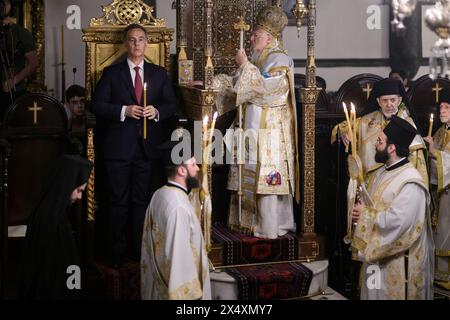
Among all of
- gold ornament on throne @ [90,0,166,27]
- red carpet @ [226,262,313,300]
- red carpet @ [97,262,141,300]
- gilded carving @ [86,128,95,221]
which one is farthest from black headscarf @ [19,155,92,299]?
gold ornament on throne @ [90,0,166,27]

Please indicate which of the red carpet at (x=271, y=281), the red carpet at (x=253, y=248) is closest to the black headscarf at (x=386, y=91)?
the red carpet at (x=253, y=248)

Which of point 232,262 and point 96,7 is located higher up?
point 96,7

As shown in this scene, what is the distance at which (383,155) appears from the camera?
862 cm

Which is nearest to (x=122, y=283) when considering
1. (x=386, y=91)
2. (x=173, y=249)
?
(x=173, y=249)

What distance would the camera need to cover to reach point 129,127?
9438 mm

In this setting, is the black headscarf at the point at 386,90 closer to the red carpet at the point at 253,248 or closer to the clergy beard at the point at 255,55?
the clergy beard at the point at 255,55

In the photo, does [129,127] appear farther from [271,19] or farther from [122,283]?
[271,19]

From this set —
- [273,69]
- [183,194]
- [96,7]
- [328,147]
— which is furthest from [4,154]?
[96,7]

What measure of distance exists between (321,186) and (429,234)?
1891mm

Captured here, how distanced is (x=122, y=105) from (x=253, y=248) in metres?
1.85

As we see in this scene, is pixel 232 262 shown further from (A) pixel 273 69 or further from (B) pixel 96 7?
(B) pixel 96 7

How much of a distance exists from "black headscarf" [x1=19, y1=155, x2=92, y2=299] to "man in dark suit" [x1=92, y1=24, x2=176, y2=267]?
1.63 meters
